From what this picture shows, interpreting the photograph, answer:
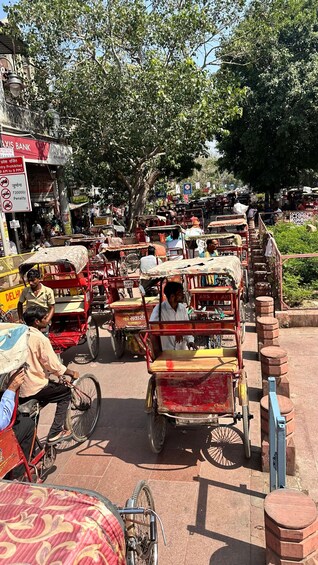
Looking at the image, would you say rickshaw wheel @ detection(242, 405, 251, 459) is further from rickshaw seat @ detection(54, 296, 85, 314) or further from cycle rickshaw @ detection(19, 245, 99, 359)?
rickshaw seat @ detection(54, 296, 85, 314)

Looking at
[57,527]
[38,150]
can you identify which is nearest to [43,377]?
[57,527]

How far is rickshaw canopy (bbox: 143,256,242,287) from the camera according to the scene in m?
4.68

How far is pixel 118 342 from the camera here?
25.5 feet

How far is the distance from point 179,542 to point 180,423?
1.20 metres

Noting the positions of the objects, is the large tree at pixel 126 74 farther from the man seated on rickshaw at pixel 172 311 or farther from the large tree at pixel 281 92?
the man seated on rickshaw at pixel 172 311

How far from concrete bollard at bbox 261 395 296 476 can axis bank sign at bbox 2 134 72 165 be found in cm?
1273

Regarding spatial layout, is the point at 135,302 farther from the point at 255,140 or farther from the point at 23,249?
the point at 255,140

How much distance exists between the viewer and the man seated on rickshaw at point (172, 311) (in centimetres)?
521

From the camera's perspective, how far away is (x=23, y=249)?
2008 cm

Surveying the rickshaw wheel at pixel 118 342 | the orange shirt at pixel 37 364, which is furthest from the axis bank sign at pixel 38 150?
the orange shirt at pixel 37 364

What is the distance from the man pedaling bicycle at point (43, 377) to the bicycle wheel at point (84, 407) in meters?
0.30

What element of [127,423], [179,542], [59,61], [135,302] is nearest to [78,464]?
[127,423]

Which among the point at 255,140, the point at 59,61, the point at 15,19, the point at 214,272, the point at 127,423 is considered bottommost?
the point at 127,423

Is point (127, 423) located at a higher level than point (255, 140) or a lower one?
lower
